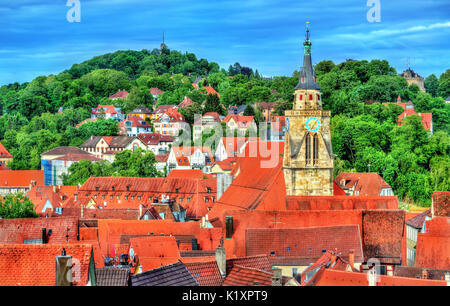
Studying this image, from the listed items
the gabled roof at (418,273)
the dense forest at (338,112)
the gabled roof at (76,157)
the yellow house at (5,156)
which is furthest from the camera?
the yellow house at (5,156)

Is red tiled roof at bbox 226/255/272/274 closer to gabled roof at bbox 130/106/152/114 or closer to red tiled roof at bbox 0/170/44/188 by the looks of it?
red tiled roof at bbox 0/170/44/188

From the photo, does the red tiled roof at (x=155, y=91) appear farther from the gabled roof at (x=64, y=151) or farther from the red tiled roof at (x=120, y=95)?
the gabled roof at (x=64, y=151)

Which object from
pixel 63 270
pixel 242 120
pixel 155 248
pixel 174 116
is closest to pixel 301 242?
pixel 155 248

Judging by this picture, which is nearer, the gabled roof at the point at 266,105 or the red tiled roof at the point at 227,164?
the red tiled roof at the point at 227,164

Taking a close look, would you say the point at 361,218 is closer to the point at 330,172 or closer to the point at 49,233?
the point at 330,172

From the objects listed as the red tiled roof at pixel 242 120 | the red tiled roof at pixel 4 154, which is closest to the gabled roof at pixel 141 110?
the red tiled roof at pixel 4 154

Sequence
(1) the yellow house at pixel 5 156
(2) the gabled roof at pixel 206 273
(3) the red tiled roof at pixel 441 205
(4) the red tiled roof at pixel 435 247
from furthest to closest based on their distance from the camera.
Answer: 1. (1) the yellow house at pixel 5 156
2. (3) the red tiled roof at pixel 441 205
3. (4) the red tiled roof at pixel 435 247
4. (2) the gabled roof at pixel 206 273

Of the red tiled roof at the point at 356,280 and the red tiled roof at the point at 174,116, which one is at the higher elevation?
the red tiled roof at the point at 174,116
